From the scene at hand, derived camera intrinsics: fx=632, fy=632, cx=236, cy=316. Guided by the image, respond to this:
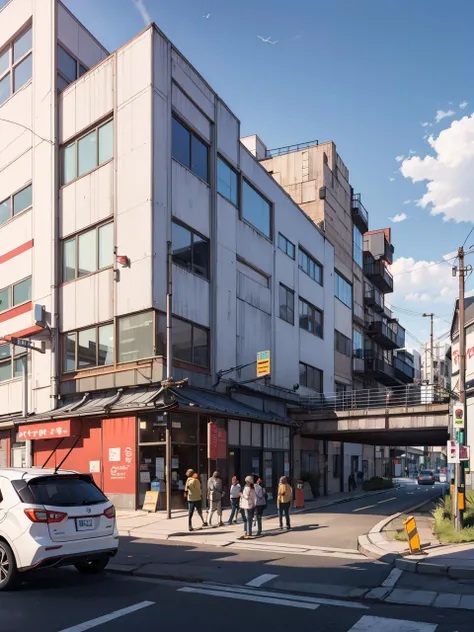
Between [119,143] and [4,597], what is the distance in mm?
19770

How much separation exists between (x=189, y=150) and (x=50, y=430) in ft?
42.8

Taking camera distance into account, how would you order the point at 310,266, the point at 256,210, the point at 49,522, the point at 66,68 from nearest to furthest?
the point at 49,522 → the point at 66,68 → the point at 256,210 → the point at 310,266

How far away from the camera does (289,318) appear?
36562 millimetres

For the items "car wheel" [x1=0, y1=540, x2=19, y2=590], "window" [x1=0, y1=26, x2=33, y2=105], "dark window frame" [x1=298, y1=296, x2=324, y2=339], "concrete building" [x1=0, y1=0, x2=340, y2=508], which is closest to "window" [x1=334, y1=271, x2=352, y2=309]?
"dark window frame" [x1=298, y1=296, x2=324, y2=339]

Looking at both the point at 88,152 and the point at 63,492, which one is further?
the point at 88,152

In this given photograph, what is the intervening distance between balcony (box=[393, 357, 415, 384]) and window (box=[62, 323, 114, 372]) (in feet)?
135

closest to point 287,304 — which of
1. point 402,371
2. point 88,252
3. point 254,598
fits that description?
point 88,252

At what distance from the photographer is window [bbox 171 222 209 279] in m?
25.4

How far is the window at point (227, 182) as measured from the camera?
29.5 metres

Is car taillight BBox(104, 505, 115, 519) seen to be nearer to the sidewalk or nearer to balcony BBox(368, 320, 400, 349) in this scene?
the sidewalk

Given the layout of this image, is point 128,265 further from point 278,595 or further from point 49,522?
point 278,595

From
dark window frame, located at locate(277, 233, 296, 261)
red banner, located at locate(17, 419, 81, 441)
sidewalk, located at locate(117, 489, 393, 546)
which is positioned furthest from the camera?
dark window frame, located at locate(277, 233, 296, 261)

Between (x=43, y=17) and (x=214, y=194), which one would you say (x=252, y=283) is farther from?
(x=43, y=17)

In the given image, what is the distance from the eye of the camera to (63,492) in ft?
33.8
